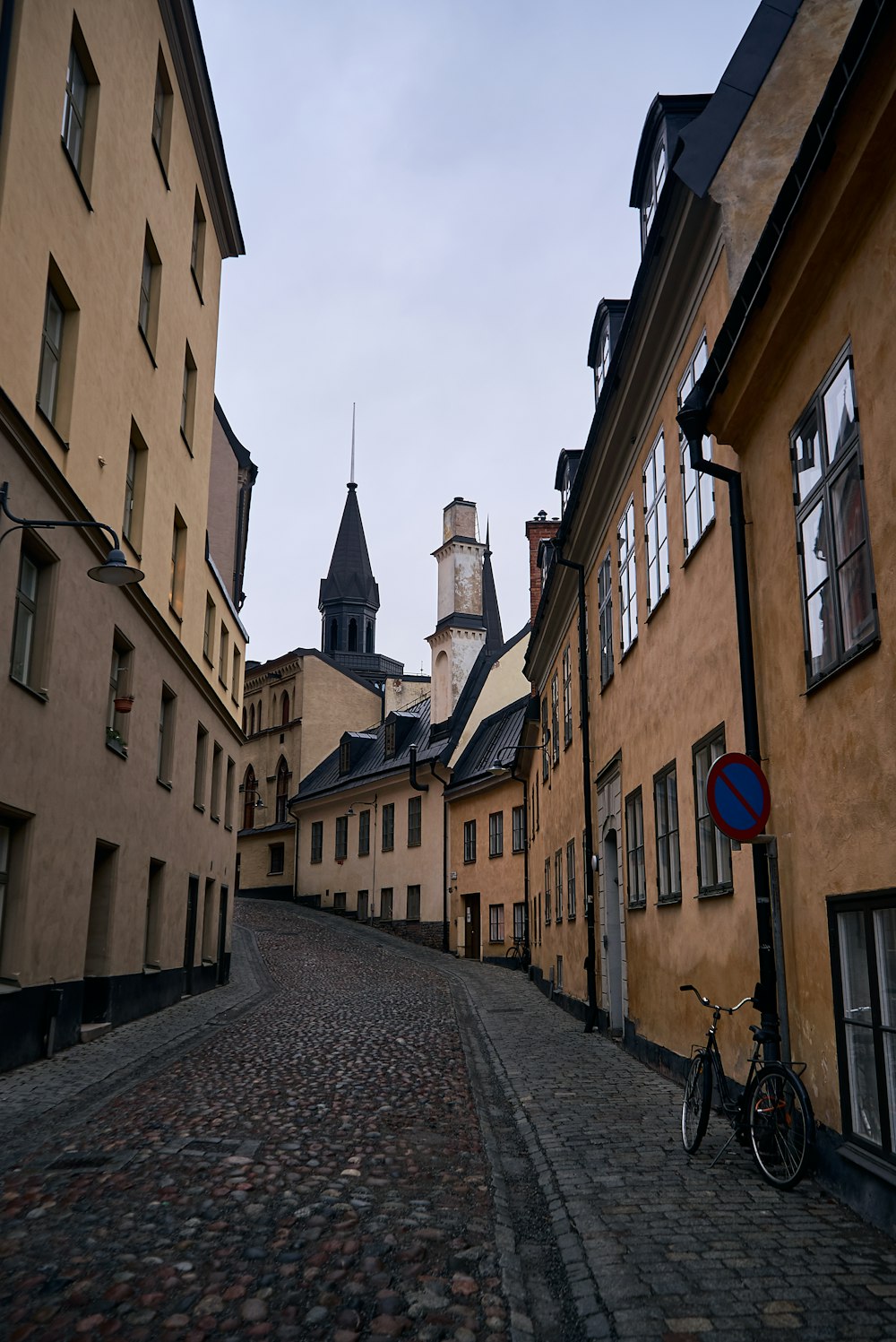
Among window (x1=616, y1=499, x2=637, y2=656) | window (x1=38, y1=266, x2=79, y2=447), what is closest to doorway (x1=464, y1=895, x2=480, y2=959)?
window (x1=616, y1=499, x2=637, y2=656)

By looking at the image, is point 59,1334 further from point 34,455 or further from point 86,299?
point 86,299

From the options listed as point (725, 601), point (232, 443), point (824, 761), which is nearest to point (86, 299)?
point (725, 601)

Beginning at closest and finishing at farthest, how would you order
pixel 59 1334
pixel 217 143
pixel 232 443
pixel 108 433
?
pixel 59 1334 → pixel 108 433 → pixel 217 143 → pixel 232 443

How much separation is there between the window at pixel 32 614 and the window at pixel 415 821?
2954 cm

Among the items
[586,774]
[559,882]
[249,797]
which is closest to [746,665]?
[586,774]

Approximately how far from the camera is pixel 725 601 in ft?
29.9

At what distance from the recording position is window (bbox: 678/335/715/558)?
983 centimetres

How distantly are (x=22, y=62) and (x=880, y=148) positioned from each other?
9.04 metres

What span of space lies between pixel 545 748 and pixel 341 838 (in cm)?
2436

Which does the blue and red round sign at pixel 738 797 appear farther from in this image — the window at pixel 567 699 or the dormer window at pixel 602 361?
the window at pixel 567 699

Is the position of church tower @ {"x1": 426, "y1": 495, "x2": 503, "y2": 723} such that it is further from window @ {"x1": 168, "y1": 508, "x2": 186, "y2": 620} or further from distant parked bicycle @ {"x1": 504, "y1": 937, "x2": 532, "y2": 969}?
window @ {"x1": 168, "y1": 508, "x2": 186, "y2": 620}

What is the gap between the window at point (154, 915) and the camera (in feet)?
59.9

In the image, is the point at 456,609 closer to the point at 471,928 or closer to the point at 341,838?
the point at 341,838

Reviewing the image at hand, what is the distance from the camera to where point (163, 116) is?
59.9ft
